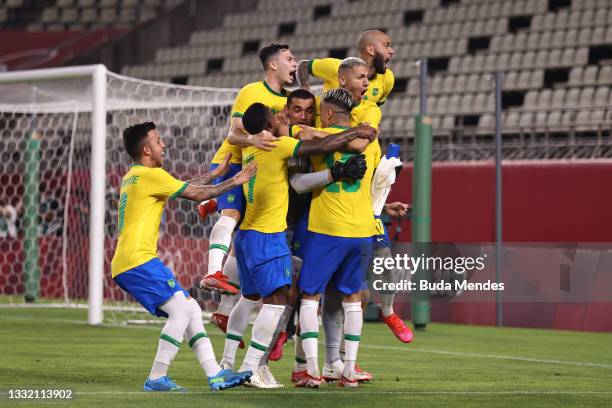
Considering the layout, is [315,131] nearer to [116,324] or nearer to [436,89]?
[116,324]

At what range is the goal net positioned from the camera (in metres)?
13.1

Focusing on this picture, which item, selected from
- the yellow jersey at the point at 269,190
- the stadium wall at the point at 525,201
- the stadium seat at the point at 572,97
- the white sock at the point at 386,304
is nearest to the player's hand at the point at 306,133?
the yellow jersey at the point at 269,190

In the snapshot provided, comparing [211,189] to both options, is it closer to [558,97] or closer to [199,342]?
[199,342]

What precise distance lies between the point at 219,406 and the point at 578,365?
390 cm

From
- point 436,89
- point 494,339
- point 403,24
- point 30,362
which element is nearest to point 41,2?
point 403,24

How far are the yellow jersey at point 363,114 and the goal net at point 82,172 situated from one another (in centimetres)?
533

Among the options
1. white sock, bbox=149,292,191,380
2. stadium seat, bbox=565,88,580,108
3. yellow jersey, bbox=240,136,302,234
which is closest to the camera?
Answer: white sock, bbox=149,292,191,380

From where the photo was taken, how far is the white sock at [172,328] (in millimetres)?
6523

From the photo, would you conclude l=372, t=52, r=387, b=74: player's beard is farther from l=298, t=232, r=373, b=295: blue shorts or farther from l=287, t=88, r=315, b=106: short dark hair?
l=298, t=232, r=373, b=295: blue shorts

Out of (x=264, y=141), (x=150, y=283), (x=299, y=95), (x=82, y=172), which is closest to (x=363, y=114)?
(x=299, y=95)

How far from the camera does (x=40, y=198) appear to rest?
54.4ft

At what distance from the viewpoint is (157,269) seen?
21.5 feet

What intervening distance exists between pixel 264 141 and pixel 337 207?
0.56m

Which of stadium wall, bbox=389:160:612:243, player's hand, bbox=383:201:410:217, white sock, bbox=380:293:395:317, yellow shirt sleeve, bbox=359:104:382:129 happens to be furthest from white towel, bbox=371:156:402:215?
stadium wall, bbox=389:160:612:243
